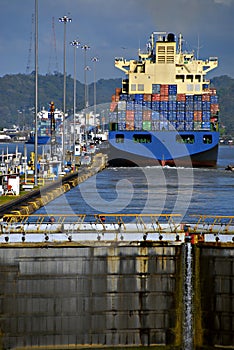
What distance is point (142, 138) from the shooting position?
143 metres

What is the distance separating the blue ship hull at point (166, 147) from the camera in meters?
140

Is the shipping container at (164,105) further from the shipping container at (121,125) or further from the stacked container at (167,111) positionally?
the shipping container at (121,125)

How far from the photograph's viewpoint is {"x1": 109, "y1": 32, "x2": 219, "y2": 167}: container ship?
14062 cm

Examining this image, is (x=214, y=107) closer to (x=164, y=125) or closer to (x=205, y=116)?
(x=205, y=116)

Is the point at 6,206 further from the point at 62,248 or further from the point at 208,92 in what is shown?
the point at 208,92

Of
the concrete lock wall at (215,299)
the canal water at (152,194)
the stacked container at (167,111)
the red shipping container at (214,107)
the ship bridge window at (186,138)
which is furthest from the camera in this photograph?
the red shipping container at (214,107)

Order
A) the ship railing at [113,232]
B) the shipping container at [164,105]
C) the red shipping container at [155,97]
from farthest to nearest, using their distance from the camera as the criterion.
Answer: the red shipping container at [155,97] → the shipping container at [164,105] → the ship railing at [113,232]

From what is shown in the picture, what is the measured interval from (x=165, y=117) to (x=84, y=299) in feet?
361

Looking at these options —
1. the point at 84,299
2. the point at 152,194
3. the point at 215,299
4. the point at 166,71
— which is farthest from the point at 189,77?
the point at 84,299

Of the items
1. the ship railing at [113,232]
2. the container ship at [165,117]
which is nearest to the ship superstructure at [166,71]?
the container ship at [165,117]

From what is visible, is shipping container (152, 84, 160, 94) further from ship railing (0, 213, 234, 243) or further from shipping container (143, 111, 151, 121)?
ship railing (0, 213, 234, 243)

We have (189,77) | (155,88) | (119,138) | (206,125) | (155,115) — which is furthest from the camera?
(189,77)

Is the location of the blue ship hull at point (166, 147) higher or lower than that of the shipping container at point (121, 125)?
lower

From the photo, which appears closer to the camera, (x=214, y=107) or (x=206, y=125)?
(x=206, y=125)
